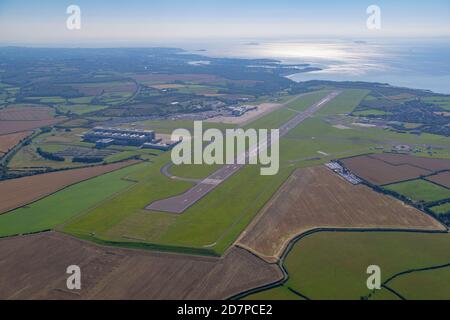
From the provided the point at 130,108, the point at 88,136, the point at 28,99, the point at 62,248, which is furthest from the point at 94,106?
the point at 62,248

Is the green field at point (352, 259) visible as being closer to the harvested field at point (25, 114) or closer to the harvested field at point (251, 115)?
the harvested field at point (251, 115)

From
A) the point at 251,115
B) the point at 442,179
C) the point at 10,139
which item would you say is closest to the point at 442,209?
the point at 442,179

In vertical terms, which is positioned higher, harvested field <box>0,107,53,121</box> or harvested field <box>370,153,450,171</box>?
harvested field <box>0,107,53,121</box>

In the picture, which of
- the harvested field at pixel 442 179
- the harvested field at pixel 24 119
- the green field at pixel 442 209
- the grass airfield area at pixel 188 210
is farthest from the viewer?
the harvested field at pixel 24 119

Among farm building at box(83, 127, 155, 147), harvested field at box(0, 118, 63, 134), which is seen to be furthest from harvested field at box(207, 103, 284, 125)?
harvested field at box(0, 118, 63, 134)

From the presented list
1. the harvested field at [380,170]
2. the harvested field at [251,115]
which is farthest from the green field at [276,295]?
the harvested field at [251,115]

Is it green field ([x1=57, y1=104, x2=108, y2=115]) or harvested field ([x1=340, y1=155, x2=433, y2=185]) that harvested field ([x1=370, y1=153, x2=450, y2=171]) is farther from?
green field ([x1=57, y1=104, x2=108, y2=115])

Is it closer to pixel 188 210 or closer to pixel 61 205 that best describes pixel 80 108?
pixel 61 205

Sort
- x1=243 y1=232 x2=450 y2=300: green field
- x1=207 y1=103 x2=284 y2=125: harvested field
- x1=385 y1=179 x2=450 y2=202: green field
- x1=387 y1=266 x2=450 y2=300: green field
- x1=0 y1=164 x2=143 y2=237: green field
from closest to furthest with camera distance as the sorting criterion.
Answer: x1=387 y1=266 x2=450 y2=300: green field
x1=243 y1=232 x2=450 y2=300: green field
x1=0 y1=164 x2=143 y2=237: green field
x1=385 y1=179 x2=450 y2=202: green field
x1=207 y1=103 x2=284 y2=125: harvested field
